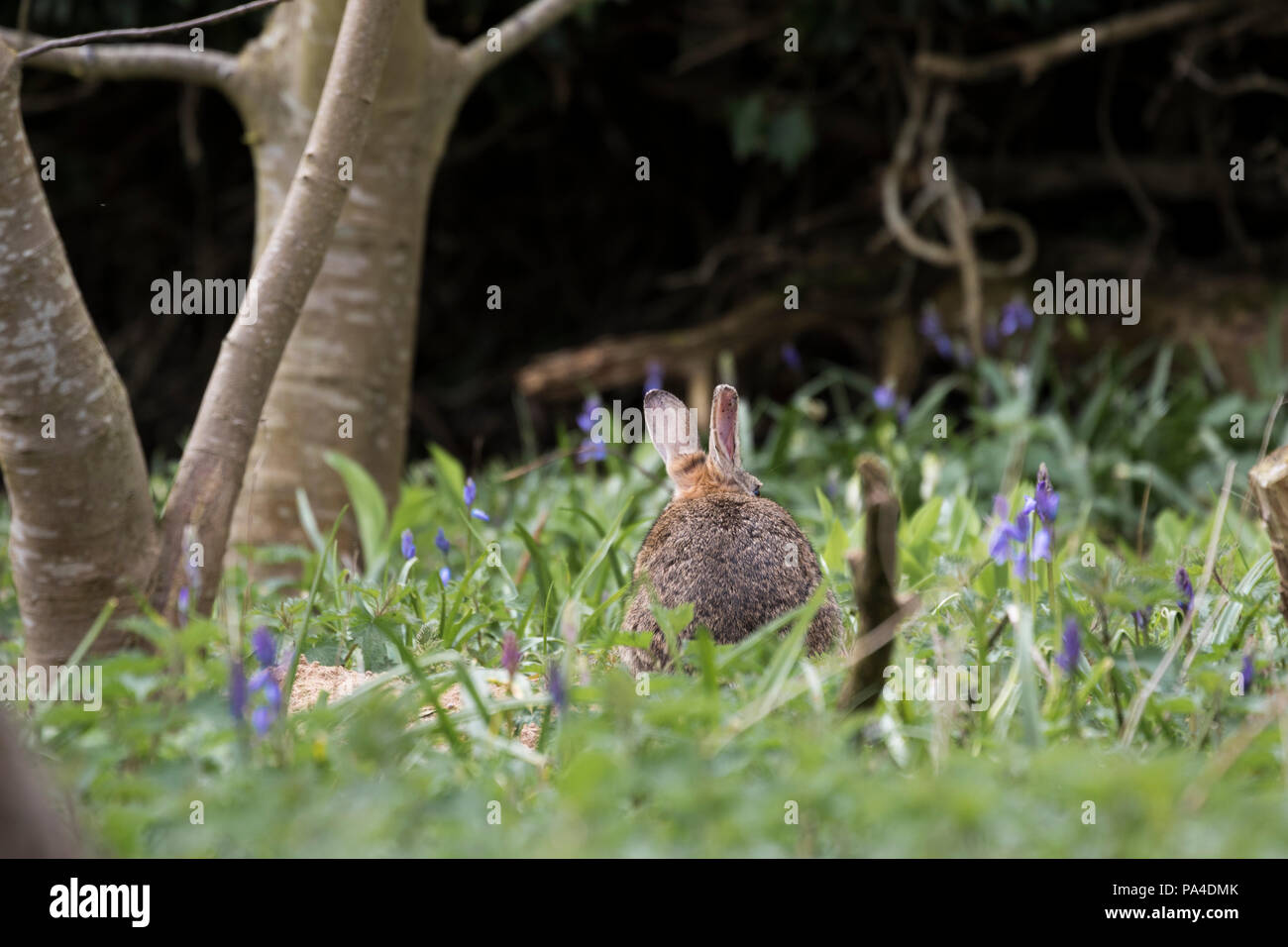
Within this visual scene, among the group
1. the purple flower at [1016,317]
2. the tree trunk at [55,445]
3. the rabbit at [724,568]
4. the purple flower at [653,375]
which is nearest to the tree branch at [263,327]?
the tree trunk at [55,445]

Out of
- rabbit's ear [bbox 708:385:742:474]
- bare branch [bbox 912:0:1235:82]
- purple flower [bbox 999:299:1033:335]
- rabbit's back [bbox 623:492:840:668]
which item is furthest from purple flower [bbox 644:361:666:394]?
rabbit's back [bbox 623:492:840:668]

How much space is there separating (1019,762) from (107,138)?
25.4 ft

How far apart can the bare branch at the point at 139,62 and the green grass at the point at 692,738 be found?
164 cm

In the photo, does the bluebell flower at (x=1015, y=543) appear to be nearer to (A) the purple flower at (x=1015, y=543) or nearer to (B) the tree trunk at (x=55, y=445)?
(A) the purple flower at (x=1015, y=543)

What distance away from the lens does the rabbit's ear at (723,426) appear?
11.1 feet

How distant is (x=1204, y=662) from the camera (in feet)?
8.42

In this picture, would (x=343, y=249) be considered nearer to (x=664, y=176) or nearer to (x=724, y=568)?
(x=724, y=568)

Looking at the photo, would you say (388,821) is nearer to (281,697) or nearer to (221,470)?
(281,697)

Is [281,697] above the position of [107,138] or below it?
below

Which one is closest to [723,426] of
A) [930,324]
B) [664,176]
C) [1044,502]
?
[1044,502]

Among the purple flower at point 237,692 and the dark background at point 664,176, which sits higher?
the dark background at point 664,176

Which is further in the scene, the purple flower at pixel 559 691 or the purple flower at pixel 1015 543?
the purple flower at pixel 1015 543
